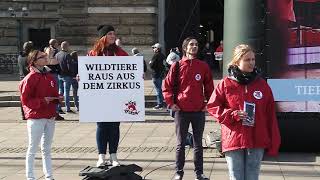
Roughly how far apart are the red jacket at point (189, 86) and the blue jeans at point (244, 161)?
6.14 ft

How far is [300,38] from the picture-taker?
9633 mm

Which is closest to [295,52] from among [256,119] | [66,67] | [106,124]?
[106,124]

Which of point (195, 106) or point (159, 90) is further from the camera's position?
point (159, 90)

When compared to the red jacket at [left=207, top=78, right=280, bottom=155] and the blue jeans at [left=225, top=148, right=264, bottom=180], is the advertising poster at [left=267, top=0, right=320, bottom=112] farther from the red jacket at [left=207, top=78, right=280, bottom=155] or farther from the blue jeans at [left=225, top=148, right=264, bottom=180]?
the blue jeans at [left=225, top=148, right=264, bottom=180]

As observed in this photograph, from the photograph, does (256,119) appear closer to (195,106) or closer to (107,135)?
(195,106)

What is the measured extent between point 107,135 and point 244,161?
2.76 m

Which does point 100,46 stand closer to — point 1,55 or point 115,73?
point 115,73

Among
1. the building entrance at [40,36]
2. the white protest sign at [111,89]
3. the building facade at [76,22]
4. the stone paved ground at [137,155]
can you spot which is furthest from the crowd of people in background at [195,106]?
the building entrance at [40,36]

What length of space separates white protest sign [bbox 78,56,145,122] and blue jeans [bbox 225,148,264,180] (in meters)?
2.36

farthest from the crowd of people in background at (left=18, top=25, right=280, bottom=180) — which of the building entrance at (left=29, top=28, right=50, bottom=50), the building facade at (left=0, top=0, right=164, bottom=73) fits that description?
the building entrance at (left=29, top=28, right=50, bottom=50)

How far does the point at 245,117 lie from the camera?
239 inches

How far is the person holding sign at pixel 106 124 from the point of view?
846 centimetres

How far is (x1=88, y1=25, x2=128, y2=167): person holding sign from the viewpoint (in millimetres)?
8461

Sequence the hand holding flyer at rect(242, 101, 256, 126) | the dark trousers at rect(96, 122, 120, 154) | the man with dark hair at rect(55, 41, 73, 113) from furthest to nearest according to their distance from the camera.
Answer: the man with dark hair at rect(55, 41, 73, 113)
the dark trousers at rect(96, 122, 120, 154)
the hand holding flyer at rect(242, 101, 256, 126)
